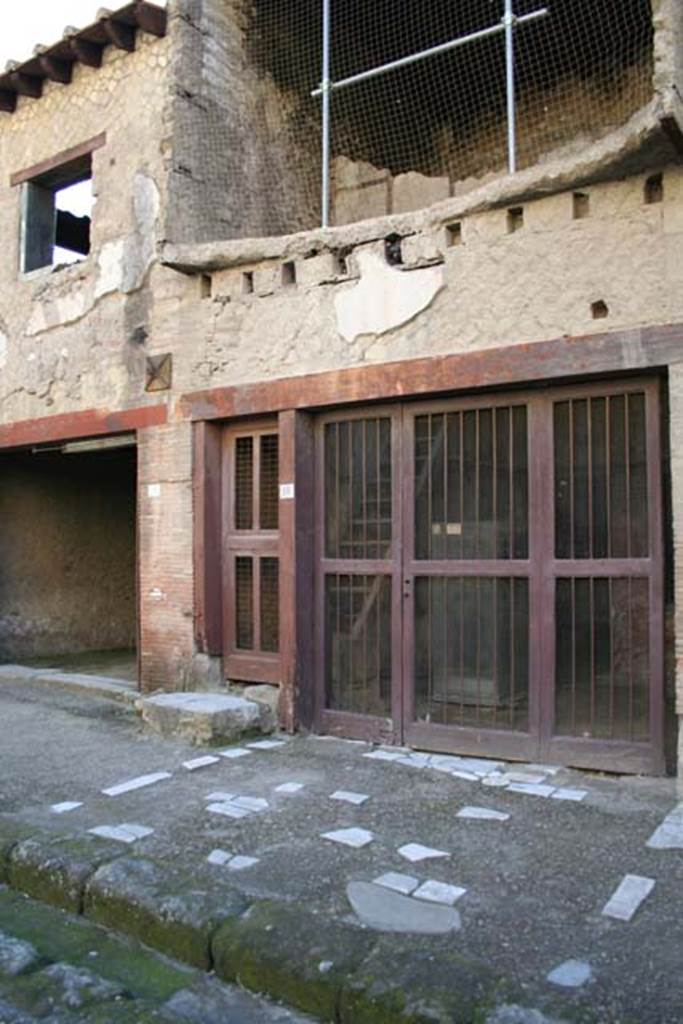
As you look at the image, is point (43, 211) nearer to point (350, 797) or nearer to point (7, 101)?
point (7, 101)

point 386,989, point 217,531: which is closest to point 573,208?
point 217,531

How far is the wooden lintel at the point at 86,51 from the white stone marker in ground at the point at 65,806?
6383 millimetres

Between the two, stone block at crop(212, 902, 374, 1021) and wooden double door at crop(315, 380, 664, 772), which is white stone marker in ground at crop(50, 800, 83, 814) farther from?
wooden double door at crop(315, 380, 664, 772)

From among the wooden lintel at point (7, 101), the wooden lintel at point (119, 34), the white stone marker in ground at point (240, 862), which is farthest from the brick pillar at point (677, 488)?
the wooden lintel at point (7, 101)

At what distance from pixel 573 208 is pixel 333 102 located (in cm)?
375

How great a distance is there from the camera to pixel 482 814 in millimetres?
4305

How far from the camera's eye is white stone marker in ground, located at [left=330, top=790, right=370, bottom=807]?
14.8ft

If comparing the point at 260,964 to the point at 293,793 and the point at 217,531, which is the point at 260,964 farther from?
the point at 217,531

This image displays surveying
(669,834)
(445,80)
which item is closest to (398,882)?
(669,834)

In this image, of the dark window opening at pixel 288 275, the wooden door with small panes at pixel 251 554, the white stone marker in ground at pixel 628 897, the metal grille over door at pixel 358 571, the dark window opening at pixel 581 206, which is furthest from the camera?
the wooden door with small panes at pixel 251 554

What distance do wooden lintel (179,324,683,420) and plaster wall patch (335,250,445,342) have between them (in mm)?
286

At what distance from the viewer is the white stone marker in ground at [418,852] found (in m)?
3.72

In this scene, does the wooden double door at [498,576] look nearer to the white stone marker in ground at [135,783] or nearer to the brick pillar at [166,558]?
the brick pillar at [166,558]

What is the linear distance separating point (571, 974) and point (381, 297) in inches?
165
